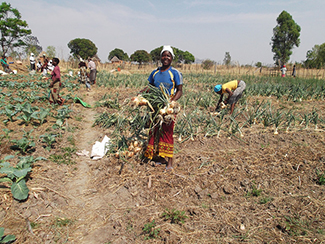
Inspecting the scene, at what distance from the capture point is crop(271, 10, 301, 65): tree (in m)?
30.4

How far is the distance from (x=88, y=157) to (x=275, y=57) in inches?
1443

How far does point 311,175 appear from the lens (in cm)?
286

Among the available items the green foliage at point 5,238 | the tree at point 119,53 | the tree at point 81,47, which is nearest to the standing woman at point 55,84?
the green foliage at point 5,238

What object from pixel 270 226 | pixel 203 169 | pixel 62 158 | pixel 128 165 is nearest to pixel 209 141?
pixel 203 169

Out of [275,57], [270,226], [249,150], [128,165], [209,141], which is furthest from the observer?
[275,57]

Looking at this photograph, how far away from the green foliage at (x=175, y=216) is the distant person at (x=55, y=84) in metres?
5.45

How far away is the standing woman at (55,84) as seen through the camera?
236 inches

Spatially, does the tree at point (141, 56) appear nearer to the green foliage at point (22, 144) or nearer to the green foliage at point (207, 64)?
the green foliage at point (207, 64)

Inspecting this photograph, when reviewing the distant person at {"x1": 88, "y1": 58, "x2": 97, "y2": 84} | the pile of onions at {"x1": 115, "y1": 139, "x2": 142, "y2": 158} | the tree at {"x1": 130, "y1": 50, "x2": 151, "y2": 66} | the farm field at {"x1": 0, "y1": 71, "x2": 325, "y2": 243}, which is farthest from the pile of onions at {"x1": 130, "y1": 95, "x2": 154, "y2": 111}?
the tree at {"x1": 130, "y1": 50, "x2": 151, "y2": 66}

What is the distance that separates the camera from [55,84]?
6.18 m

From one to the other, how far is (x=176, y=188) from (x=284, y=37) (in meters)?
36.8

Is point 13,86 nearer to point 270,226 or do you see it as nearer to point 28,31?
point 270,226

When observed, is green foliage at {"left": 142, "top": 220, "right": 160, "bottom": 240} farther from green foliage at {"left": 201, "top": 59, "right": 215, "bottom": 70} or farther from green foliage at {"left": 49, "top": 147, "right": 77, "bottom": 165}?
green foliage at {"left": 201, "top": 59, "right": 215, "bottom": 70}

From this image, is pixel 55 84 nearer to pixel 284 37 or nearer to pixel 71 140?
pixel 71 140
